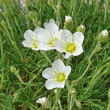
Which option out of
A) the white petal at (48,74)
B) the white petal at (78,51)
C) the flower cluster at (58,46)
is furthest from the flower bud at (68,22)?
the white petal at (48,74)

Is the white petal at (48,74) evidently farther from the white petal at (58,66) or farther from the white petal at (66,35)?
the white petal at (66,35)

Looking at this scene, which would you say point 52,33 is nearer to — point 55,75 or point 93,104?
point 55,75

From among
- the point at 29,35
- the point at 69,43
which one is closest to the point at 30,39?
the point at 29,35

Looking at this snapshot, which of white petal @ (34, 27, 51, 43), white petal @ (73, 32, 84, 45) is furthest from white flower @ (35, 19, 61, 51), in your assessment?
white petal @ (73, 32, 84, 45)

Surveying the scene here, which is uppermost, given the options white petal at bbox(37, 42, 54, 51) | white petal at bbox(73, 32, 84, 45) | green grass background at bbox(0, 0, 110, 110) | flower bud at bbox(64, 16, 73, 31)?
flower bud at bbox(64, 16, 73, 31)

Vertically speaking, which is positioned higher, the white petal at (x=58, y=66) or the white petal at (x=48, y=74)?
the white petal at (x=58, y=66)

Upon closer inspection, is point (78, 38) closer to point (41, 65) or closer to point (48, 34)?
point (48, 34)

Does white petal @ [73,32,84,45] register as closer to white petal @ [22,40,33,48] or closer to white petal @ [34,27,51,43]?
white petal @ [34,27,51,43]
